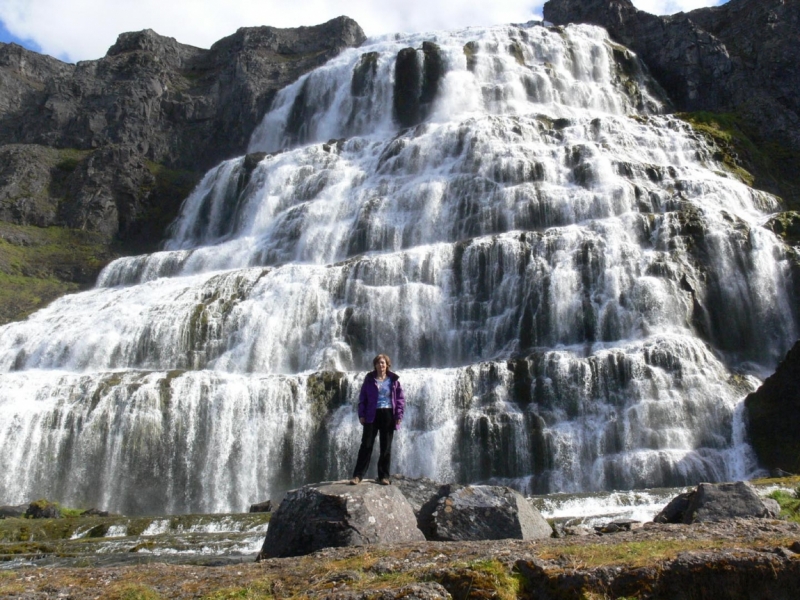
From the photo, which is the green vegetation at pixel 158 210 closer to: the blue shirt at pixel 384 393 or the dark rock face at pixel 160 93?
the dark rock face at pixel 160 93

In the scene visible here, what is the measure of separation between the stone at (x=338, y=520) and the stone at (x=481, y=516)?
0.51 meters

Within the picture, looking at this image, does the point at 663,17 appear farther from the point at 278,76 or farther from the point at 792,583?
the point at 792,583

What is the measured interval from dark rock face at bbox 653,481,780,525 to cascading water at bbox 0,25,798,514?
15103 mm

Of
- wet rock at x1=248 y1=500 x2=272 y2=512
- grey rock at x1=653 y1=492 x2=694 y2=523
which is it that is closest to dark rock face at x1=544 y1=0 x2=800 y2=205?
wet rock at x1=248 y1=500 x2=272 y2=512

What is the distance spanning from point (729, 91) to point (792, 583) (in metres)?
65.8

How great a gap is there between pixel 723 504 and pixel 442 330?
79.7 feet

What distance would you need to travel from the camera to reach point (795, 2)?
64.8 metres

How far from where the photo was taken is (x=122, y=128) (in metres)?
76.7

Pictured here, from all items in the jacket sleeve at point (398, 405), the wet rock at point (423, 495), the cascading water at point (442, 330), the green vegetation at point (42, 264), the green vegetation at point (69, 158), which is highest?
the green vegetation at point (69, 158)

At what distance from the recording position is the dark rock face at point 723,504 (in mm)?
10914

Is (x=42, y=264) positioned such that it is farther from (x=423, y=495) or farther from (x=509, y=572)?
(x=509, y=572)

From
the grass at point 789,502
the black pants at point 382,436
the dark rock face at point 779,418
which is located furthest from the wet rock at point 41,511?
the dark rock face at point 779,418

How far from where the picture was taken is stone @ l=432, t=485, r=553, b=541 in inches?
402

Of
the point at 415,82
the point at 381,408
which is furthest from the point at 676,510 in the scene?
the point at 415,82
